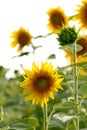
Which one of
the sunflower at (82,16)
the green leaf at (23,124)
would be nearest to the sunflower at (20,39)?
the sunflower at (82,16)

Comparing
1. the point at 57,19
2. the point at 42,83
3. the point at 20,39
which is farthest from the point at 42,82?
the point at 20,39

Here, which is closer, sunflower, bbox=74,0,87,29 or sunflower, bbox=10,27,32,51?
sunflower, bbox=74,0,87,29

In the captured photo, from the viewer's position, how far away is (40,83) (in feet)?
5.49

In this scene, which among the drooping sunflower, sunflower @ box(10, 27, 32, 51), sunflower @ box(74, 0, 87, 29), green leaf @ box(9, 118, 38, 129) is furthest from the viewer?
sunflower @ box(10, 27, 32, 51)

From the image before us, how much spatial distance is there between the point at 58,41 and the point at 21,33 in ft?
3.90

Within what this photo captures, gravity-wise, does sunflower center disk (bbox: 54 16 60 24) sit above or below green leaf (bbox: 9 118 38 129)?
above

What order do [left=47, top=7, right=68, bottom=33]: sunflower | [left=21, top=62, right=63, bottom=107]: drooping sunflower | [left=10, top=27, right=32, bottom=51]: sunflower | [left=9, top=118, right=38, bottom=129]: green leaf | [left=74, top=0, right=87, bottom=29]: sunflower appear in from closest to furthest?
[left=9, top=118, right=38, bottom=129]: green leaf < [left=21, top=62, right=63, bottom=107]: drooping sunflower < [left=74, top=0, right=87, bottom=29]: sunflower < [left=47, top=7, right=68, bottom=33]: sunflower < [left=10, top=27, right=32, bottom=51]: sunflower

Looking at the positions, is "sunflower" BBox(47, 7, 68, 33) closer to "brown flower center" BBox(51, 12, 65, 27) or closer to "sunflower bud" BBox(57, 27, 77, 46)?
"brown flower center" BBox(51, 12, 65, 27)

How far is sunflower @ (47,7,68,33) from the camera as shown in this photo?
7.53 feet

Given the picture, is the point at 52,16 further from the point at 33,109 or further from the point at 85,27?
the point at 33,109

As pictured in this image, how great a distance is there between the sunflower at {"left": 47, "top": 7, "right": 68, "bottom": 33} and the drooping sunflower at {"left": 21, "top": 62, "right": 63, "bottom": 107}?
0.63 meters

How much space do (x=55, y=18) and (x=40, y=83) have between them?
0.82 meters

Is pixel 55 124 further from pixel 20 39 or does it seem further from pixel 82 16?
pixel 20 39

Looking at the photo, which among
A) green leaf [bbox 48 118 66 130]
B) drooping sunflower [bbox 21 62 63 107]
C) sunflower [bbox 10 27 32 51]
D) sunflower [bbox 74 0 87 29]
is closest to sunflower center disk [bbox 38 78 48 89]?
drooping sunflower [bbox 21 62 63 107]
